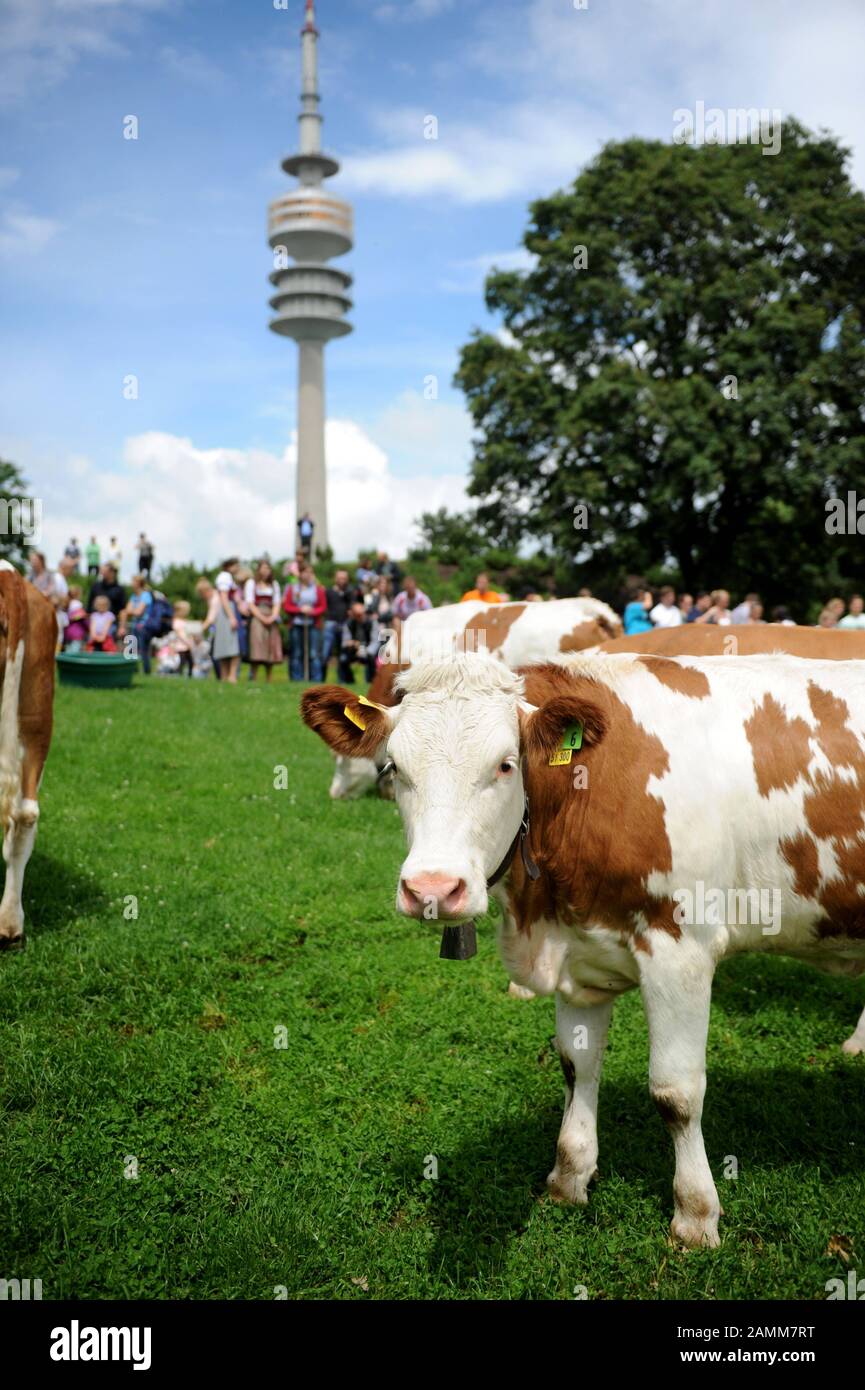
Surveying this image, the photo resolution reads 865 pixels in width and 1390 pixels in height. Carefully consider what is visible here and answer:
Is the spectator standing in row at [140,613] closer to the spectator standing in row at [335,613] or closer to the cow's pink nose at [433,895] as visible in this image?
the spectator standing in row at [335,613]

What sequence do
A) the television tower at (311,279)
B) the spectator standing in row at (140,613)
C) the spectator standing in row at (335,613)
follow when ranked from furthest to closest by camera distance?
the television tower at (311,279), the spectator standing in row at (335,613), the spectator standing in row at (140,613)

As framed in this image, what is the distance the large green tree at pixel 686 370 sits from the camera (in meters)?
30.0

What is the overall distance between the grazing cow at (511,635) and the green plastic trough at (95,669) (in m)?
7.16

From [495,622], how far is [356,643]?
33.9 feet

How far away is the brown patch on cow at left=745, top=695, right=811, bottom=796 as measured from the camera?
4383 mm

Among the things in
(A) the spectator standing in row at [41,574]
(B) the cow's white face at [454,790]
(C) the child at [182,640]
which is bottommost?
(B) the cow's white face at [454,790]

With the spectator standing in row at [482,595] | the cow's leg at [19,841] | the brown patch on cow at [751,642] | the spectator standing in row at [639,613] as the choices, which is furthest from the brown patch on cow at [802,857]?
the spectator standing in row at [639,613]

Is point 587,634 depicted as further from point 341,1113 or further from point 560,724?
point 560,724

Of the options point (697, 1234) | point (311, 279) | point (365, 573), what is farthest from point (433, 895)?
point (311, 279)

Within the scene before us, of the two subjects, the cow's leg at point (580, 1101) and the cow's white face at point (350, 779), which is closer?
the cow's leg at point (580, 1101)

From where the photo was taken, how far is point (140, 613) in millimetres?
21719

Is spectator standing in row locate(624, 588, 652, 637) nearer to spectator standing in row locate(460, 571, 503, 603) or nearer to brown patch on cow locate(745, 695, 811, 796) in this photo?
spectator standing in row locate(460, 571, 503, 603)
